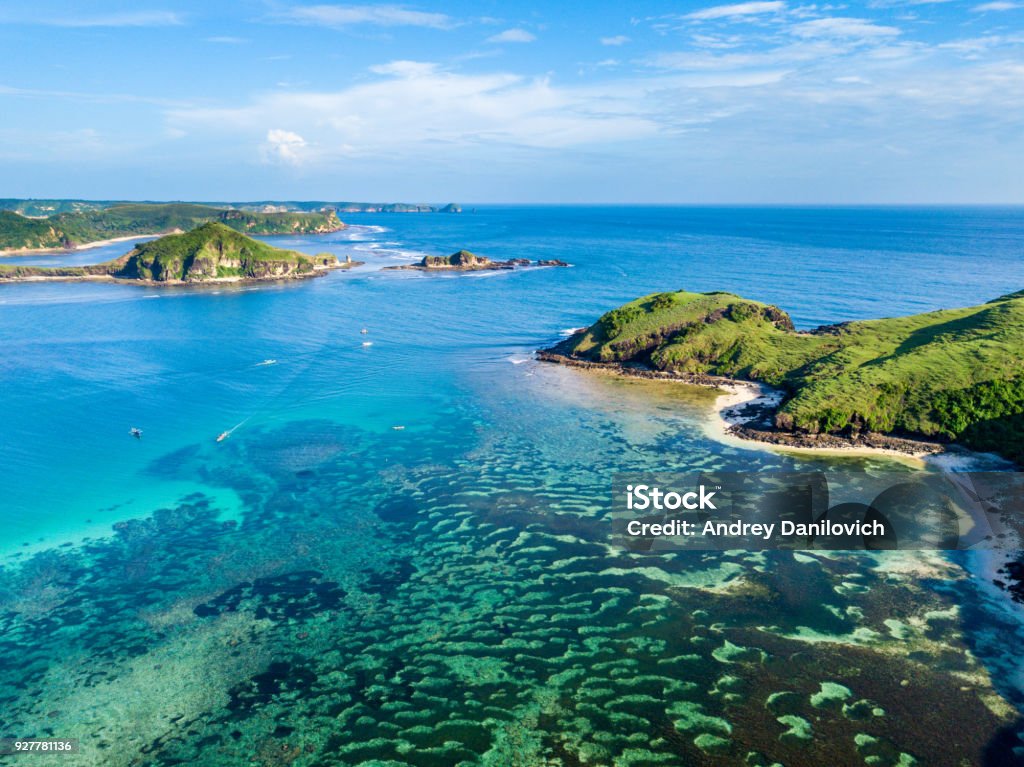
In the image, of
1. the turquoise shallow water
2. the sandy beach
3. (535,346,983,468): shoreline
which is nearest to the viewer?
the turquoise shallow water

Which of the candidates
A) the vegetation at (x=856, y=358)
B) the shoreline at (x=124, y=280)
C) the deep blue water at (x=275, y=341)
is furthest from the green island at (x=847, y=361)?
the shoreline at (x=124, y=280)

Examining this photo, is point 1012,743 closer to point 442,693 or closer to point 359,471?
point 442,693

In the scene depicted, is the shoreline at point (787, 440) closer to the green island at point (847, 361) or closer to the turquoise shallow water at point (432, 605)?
the green island at point (847, 361)

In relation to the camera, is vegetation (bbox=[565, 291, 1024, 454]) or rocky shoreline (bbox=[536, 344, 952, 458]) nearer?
rocky shoreline (bbox=[536, 344, 952, 458])

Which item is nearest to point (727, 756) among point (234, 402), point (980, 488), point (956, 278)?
point (980, 488)

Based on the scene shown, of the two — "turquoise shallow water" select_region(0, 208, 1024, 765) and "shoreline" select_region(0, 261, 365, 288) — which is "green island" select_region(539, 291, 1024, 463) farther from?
"shoreline" select_region(0, 261, 365, 288)

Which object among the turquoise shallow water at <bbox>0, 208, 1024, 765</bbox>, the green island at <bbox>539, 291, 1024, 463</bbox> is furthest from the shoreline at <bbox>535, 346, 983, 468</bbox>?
the turquoise shallow water at <bbox>0, 208, 1024, 765</bbox>

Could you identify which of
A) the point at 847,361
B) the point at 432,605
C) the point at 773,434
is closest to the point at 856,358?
the point at 847,361
